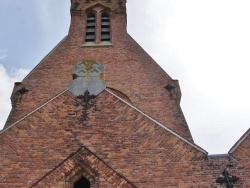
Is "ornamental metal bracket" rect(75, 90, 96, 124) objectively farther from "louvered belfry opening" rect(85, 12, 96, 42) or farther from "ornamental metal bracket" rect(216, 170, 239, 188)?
"louvered belfry opening" rect(85, 12, 96, 42)

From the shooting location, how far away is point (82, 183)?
8.01 m

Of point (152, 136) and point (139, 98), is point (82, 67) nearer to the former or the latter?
point (152, 136)

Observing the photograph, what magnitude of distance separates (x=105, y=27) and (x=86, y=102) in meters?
9.99

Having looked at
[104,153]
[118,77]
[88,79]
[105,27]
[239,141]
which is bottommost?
[104,153]

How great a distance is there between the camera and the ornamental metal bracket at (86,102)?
29.5 ft

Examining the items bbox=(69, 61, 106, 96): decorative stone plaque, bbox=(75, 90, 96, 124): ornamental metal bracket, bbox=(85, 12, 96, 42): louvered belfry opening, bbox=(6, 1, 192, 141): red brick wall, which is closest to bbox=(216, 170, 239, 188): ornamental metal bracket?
bbox=(75, 90, 96, 124): ornamental metal bracket

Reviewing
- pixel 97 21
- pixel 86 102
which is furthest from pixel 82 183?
pixel 97 21

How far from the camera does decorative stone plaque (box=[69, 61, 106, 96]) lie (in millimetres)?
9568

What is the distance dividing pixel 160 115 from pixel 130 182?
19.8ft

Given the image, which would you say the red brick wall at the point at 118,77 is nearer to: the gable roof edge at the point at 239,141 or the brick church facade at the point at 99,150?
the gable roof edge at the point at 239,141

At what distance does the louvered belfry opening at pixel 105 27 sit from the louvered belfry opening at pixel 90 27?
1.46ft

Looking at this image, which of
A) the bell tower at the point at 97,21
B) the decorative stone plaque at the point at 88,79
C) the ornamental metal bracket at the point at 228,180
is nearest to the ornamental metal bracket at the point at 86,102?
the decorative stone plaque at the point at 88,79

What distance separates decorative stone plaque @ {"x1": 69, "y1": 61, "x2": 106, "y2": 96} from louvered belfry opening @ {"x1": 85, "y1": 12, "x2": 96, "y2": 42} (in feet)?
24.4

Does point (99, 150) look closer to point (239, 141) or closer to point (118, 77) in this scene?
point (239, 141)
